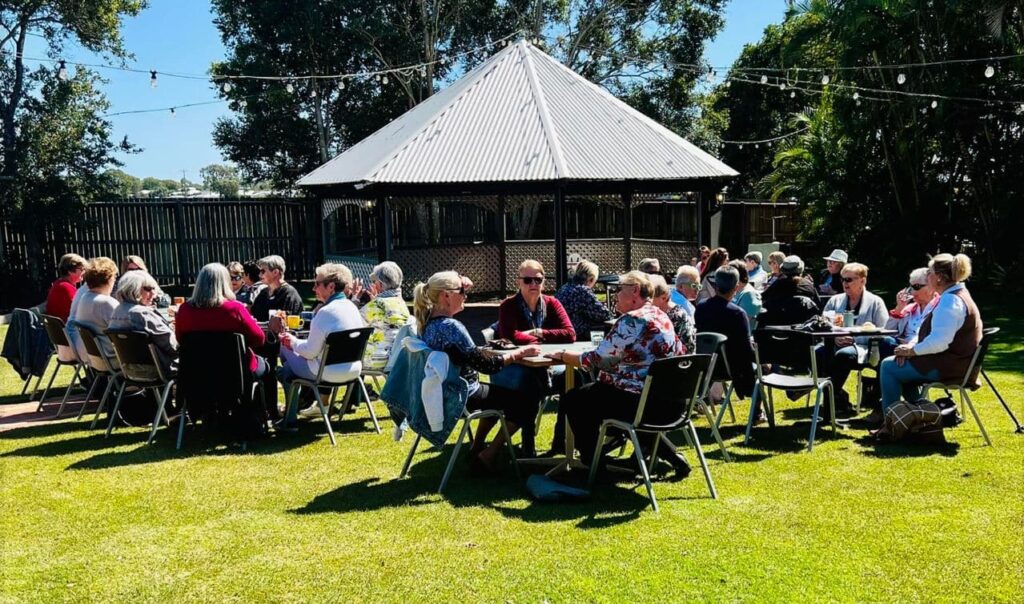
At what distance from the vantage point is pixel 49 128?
62.5 feet

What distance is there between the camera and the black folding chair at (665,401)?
17.4ft

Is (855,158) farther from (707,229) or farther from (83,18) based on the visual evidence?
(83,18)

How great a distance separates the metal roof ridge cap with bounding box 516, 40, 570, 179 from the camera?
46.7ft

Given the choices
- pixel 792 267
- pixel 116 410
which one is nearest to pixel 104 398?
pixel 116 410

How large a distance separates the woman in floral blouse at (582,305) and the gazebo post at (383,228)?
770 centimetres

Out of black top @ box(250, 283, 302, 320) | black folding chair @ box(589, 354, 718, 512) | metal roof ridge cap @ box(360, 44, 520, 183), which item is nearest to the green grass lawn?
black folding chair @ box(589, 354, 718, 512)

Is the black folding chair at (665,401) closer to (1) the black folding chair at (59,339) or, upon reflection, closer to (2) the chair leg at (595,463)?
(2) the chair leg at (595,463)

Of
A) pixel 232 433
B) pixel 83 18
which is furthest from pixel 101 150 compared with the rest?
pixel 232 433

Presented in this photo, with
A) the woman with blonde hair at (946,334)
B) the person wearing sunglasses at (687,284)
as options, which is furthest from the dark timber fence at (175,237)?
the woman with blonde hair at (946,334)

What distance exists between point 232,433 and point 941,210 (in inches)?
716

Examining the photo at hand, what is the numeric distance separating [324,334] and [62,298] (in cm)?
359

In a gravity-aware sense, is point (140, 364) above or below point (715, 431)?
above

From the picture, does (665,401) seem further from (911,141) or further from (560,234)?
(911,141)

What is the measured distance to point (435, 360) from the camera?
5.69m
